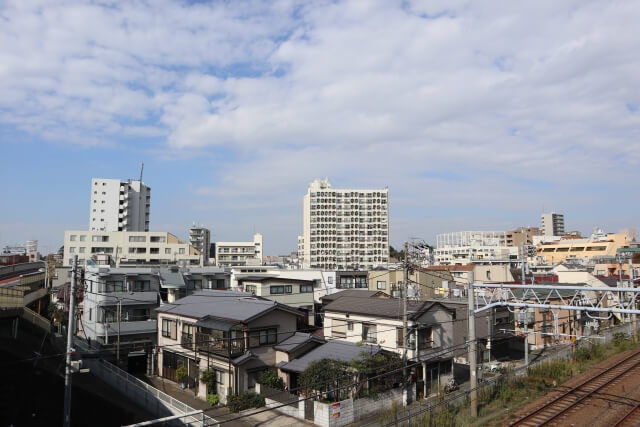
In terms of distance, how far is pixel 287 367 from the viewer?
26297 millimetres

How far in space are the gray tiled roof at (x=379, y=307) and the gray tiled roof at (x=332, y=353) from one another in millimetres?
3003

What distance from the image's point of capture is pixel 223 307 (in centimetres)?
3028

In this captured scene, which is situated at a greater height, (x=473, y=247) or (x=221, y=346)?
(x=473, y=247)

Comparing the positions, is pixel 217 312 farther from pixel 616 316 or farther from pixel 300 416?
pixel 616 316

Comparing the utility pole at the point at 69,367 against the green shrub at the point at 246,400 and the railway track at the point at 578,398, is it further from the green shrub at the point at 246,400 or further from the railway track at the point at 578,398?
the railway track at the point at 578,398

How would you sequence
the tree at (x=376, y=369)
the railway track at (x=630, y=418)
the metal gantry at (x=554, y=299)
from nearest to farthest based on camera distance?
the metal gantry at (x=554, y=299) → the railway track at (x=630, y=418) → the tree at (x=376, y=369)

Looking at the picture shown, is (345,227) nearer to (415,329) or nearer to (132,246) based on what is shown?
(132,246)

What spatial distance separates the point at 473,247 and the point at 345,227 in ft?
128

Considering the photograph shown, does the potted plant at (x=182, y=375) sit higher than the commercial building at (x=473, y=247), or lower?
lower

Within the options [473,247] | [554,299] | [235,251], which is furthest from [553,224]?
[554,299]

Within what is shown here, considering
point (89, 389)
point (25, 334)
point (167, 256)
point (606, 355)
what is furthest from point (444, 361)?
point (167, 256)

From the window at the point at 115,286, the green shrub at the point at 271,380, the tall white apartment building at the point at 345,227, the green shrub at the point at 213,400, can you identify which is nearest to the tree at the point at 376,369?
the green shrub at the point at 271,380

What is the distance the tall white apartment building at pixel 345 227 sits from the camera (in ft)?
440

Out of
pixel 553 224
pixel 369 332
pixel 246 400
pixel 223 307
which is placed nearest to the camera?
pixel 246 400
